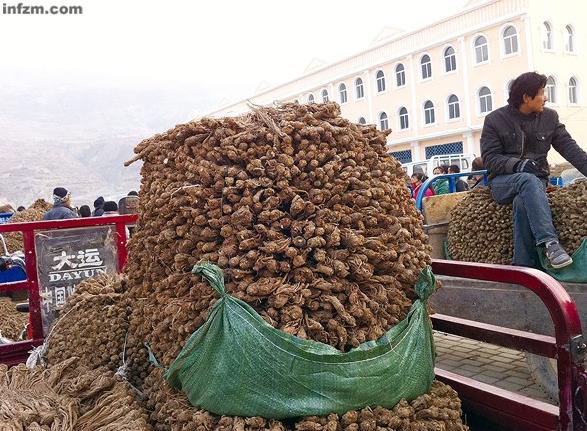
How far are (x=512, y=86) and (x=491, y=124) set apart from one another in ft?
0.97

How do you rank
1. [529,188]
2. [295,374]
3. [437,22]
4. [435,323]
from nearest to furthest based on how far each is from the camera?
[295,374], [435,323], [529,188], [437,22]

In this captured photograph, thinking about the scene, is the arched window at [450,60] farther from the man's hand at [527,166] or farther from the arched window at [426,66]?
the man's hand at [527,166]

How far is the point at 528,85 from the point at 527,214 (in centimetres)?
89

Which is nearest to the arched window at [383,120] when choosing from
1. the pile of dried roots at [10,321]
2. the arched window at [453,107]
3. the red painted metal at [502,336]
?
the arched window at [453,107]

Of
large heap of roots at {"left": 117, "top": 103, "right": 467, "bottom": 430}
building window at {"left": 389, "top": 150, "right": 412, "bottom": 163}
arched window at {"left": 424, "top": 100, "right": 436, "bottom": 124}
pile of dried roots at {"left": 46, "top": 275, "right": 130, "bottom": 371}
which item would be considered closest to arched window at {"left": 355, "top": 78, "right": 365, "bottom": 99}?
building window at {"left": 389, "top": 150, "right": 412, "bottom": 163}

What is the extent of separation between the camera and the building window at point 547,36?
2835cm

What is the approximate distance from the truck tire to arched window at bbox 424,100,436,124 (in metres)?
31.1

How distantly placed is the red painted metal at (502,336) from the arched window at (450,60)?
102 ft

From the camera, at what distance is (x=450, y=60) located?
31172mm

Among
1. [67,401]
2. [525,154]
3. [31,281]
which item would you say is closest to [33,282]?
[31,281]

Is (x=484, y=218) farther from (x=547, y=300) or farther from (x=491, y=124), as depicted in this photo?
(x=547, y=300)

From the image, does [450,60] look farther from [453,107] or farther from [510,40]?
[510,40]

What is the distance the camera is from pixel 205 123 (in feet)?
6.93

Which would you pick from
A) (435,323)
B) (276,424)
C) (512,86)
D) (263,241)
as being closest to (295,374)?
(276,424)
